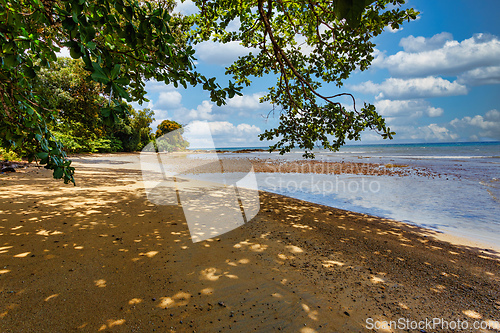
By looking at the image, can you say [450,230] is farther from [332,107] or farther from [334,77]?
[334,77]

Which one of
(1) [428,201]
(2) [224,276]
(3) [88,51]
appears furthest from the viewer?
(1) [428,201]

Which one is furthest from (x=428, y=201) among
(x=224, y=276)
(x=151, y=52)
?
(x=151, y=52)

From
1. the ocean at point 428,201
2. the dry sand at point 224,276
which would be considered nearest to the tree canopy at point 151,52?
the dry sand at point 224,276

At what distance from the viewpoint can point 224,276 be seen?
3.22 m

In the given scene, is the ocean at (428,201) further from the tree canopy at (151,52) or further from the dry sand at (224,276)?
the tree canopy at (151,52)

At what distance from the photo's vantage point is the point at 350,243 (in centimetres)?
448

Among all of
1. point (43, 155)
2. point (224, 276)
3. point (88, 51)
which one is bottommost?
point (224, 276)

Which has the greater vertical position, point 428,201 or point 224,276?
point 224,276

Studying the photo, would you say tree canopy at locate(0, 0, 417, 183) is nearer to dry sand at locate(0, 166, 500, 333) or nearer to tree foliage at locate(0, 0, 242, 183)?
tree foliage at locate(0, 0, 242, 183)

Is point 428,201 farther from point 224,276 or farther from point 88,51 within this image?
point 88,51

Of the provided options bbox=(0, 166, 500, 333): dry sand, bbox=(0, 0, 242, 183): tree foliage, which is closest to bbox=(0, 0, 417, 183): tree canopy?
bbox=(0, 0, 242, 183): tree foliage

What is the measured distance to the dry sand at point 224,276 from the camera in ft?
8.13

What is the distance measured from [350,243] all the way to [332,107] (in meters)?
3.23

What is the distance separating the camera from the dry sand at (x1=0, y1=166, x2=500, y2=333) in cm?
248
